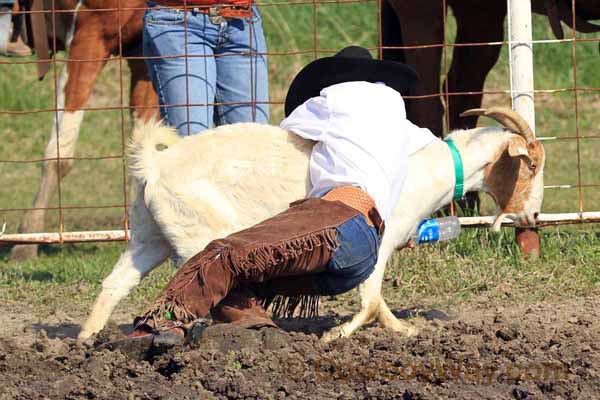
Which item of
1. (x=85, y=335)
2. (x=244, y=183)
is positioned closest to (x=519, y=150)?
(x=244, y=183)

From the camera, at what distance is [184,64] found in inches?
231

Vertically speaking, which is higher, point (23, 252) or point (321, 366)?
point (321, 366)

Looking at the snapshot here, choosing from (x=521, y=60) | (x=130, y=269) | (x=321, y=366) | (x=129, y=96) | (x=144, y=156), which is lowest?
(x=321, y=366)

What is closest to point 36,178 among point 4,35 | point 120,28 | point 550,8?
point 4,35

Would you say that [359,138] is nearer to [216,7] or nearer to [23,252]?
[216,7]

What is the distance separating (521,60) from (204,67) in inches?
64.4

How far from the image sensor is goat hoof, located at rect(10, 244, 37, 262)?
7602 millimetres

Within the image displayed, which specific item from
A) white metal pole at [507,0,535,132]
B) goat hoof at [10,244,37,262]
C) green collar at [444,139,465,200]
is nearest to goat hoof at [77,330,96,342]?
green collar at [444,139,465,200]

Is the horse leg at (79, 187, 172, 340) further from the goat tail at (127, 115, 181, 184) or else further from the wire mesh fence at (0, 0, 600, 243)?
the wire mesh fence at (0, 0, 600, 243)

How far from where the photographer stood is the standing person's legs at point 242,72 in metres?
6.01

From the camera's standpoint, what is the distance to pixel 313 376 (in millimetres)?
3898

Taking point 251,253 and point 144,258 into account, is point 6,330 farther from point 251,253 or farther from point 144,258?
point 251,253

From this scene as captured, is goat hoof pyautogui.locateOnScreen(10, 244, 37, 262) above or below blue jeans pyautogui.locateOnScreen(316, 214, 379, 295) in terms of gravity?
below

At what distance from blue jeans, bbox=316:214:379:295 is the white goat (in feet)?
0.95
